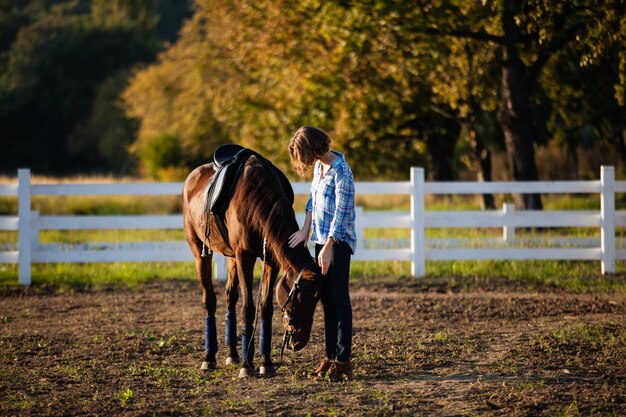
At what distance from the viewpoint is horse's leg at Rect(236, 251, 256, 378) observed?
5.76 meters

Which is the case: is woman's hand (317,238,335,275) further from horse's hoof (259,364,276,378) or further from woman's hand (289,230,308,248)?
horse's hoof (259,364,276,378)

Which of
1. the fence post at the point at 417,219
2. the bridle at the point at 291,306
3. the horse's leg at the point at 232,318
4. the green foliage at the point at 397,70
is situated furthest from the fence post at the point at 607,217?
the bridle at the point at 291,306

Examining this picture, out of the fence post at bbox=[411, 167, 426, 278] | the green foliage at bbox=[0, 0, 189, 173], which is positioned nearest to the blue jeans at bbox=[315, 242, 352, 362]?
the fence post at bbox=[411, 167, 426, 278]

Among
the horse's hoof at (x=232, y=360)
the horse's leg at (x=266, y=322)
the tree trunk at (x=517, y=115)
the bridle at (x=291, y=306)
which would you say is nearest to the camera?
the bridle at (x=291, y=306)

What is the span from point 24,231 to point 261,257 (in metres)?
5.96

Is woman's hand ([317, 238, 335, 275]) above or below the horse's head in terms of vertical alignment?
above

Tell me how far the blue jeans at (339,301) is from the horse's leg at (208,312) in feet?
3.10

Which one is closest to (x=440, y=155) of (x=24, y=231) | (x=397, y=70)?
(x=397, y=70)

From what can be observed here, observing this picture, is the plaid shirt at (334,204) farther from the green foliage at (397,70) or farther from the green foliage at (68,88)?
the green foliage at (68,88)

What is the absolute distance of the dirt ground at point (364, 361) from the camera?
4.89 metres

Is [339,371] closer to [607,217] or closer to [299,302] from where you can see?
[299,302]

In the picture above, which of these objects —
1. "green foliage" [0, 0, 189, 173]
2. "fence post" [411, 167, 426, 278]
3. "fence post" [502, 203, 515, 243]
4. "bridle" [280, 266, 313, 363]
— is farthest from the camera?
"green foliage" [0, 0, 189, 173]

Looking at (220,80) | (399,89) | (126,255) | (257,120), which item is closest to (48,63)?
(220,80)

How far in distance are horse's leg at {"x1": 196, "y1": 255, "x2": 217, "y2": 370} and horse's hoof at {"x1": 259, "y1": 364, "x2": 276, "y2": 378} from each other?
459mm
